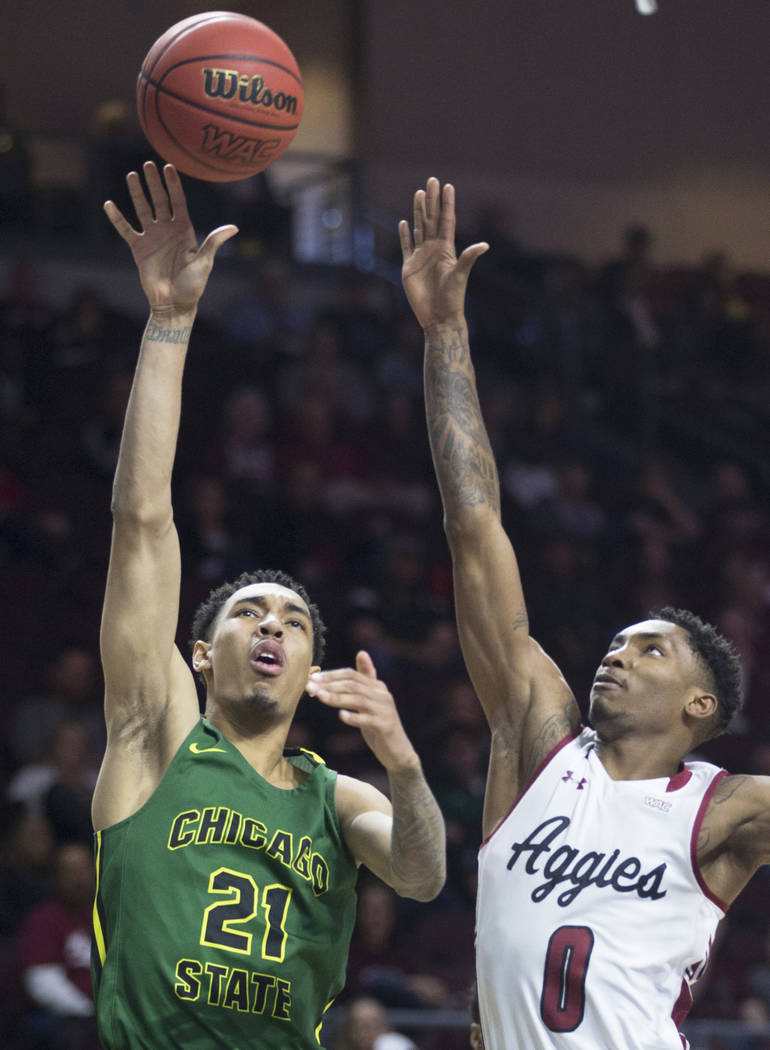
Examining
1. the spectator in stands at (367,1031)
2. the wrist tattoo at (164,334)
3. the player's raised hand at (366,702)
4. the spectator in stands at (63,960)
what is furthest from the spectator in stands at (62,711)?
the player's raised hand at (366,702)

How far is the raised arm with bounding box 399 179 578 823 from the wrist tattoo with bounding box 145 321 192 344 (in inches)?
25.7

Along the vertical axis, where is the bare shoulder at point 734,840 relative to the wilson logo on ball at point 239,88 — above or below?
below

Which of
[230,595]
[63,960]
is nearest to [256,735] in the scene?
[230,595]

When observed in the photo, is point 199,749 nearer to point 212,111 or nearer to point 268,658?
point 268,658

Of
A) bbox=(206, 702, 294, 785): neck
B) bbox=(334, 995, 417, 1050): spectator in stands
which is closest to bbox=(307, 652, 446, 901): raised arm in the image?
bbox=(206, 702, 294, 785): neck

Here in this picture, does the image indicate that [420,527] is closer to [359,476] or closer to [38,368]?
[359,476]

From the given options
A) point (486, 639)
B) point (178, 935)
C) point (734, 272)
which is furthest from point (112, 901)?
point (734, 272)

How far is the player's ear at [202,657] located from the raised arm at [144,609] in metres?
0.10

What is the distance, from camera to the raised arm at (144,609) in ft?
11.5

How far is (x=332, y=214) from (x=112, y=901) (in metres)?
10.5

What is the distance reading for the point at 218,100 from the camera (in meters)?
4.17

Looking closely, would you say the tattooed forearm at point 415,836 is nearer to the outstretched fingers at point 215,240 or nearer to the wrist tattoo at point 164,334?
the wrist tattoo at point 164,334

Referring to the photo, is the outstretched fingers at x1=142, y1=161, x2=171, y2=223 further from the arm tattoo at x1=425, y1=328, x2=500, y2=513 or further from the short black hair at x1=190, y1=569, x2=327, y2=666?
the short black hair at x1=190, y1=569, x2=327, y2=666

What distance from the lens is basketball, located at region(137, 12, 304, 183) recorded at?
13.7 ft
